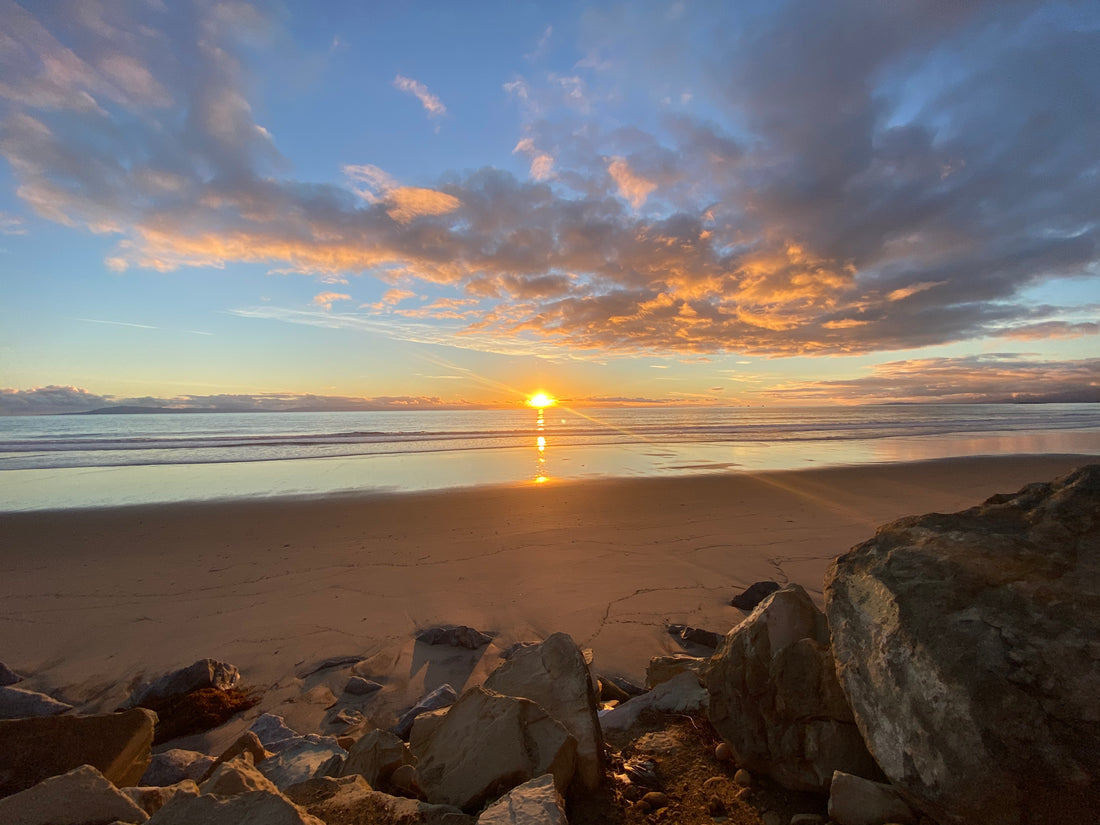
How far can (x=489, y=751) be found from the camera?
8.89ft

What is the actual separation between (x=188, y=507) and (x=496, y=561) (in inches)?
377

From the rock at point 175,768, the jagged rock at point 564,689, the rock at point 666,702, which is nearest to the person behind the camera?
the jagged rock at point 564,689

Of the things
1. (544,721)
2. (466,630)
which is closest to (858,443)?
(466,630)

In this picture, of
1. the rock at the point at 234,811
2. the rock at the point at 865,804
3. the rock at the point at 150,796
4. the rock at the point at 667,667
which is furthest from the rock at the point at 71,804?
the rock at the point at 667,667

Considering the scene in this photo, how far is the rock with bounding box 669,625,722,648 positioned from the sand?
0.16 m

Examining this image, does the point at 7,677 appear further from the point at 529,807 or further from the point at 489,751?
the point at 529,807

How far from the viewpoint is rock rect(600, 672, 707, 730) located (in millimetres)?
3621

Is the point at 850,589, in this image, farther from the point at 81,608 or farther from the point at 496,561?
the point at 81,608

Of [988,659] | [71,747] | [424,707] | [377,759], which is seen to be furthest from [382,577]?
[988,659]

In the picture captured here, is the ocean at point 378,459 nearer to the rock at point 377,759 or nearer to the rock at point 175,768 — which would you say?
the rock at point 175,768

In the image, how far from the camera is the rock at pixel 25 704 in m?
4.33

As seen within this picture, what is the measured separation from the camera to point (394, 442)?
110ft

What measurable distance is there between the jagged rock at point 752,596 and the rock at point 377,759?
4.83 metres

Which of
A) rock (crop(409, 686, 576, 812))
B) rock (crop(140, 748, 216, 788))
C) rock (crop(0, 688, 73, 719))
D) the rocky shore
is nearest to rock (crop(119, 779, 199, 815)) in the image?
the rocky shore
